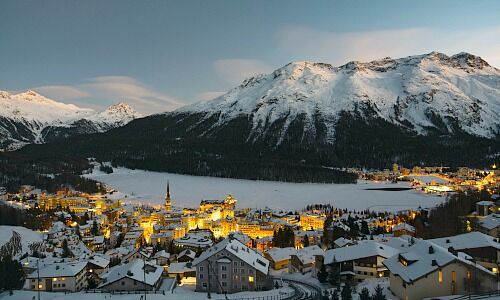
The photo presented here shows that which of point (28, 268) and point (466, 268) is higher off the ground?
point (466, 268)

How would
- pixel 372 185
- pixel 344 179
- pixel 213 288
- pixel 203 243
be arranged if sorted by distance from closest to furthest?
pixel 213 288, pixel 203 243, pixel 372 185, pixel 344 179

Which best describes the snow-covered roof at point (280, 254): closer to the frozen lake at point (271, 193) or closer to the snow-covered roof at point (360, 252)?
the snow-covered roof at point (360, 252)

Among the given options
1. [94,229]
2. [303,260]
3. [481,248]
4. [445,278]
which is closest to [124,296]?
[303,260]

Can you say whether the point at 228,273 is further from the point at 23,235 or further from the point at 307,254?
the point at 23,235

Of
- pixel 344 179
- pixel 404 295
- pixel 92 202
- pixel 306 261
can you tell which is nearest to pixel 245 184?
pixel 344 179

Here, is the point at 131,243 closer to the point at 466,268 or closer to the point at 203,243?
the point at 203,243

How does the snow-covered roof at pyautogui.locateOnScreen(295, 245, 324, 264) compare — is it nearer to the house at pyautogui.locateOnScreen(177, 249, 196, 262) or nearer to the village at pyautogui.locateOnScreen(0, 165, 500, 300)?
the village at pyautogui.locateOnScreen(0, 165, 500, 300)

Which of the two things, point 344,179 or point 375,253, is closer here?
point 375,253
